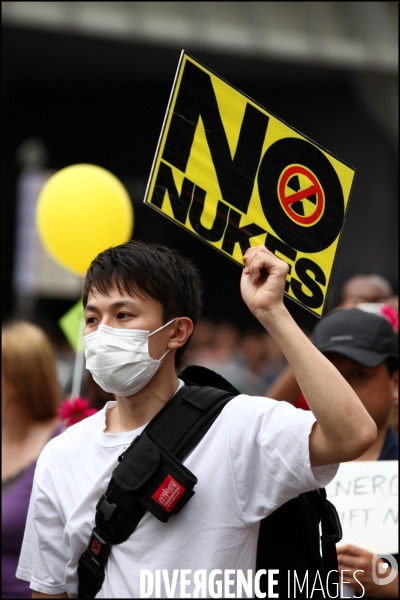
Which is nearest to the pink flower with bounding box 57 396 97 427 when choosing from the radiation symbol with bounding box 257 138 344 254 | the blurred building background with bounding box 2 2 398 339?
the radiation symbol with bounding box 257 138 344 254

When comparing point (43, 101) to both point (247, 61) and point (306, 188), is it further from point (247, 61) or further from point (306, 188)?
point (306, 188)

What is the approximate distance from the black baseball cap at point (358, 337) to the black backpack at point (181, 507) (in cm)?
101

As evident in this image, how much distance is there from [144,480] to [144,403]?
0.89 ft

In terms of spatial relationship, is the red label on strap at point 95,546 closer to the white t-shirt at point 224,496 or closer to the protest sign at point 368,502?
the white t-shirt at point 224,496

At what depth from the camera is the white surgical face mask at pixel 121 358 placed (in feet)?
7.23


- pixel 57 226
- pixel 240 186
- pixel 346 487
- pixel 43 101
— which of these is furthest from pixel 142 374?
pixel 43 101

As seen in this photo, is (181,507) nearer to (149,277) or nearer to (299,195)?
(149,277)

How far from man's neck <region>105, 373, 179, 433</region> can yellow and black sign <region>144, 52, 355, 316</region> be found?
0.39 m

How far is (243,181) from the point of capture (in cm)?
234

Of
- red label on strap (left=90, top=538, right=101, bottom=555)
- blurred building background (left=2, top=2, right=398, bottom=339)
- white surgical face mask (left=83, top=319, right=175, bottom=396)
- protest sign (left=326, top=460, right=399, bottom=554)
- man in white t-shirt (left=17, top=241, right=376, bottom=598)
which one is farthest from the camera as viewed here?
blurred building background (left=2, top=2, right=398, bottom=339)

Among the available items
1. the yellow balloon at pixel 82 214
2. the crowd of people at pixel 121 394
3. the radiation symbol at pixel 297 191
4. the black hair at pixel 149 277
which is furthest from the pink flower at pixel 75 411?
the yellow balloon at pixel 82 214

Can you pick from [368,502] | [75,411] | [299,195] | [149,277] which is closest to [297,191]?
[299,195]

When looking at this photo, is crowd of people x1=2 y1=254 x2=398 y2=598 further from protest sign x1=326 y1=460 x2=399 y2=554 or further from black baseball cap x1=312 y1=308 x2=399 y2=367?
protest sign x1=326 y1=460 x2=399 y2=554

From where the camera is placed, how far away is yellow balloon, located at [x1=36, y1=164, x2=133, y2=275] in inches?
211
